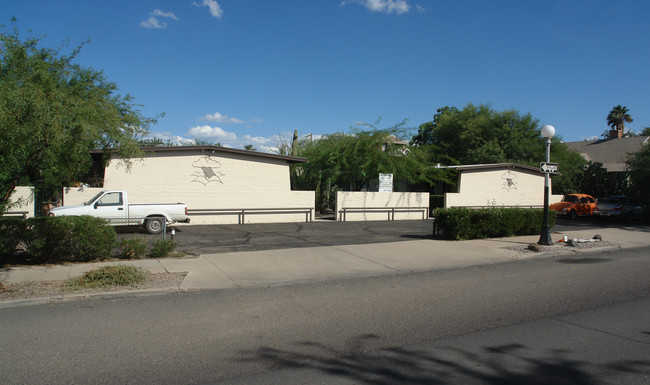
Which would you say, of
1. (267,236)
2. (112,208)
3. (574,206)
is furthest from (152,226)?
(574,206)

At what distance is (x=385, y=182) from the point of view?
79.3ft

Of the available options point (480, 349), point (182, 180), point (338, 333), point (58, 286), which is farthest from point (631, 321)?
point (182, 180)

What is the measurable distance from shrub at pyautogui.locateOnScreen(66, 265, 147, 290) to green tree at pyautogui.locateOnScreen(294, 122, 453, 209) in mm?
16227

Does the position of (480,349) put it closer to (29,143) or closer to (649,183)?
(29,143)

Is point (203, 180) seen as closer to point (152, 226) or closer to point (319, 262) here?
point (152, 226)

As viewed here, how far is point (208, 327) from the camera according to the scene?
5.79 meters

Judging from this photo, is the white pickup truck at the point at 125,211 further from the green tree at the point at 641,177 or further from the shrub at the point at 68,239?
the green tree at the point at 641,177

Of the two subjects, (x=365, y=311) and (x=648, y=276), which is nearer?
(x=365, y=311)

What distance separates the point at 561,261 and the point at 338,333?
8.70 m

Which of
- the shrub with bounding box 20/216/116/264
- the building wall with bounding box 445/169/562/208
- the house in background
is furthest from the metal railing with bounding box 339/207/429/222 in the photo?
the house in background

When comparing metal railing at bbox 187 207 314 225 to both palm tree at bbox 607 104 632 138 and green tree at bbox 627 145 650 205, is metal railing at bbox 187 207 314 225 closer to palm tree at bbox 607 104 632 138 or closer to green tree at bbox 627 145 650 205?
green tree at bbox 627 145 650 205

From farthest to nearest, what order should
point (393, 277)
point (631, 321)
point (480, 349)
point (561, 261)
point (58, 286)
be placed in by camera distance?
point (561, 261) < point (393, 277) < point (58, 286) < point (631, 321) < point (480, 349)

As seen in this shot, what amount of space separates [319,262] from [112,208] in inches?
350

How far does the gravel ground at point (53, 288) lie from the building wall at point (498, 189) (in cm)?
2113
